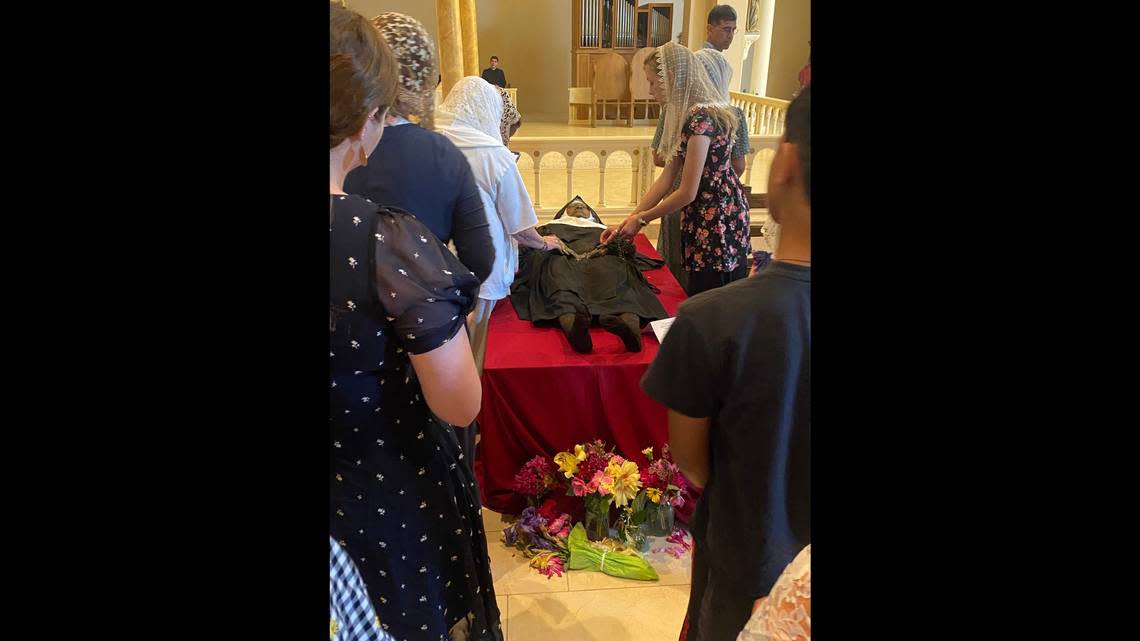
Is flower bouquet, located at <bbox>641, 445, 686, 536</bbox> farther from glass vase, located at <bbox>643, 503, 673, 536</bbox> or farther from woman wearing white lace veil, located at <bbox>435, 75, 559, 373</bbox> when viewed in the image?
woman wearing white lace veil, located at <bbox>435, 75, 559, 373</bbox>

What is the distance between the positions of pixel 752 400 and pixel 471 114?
0.45 metres

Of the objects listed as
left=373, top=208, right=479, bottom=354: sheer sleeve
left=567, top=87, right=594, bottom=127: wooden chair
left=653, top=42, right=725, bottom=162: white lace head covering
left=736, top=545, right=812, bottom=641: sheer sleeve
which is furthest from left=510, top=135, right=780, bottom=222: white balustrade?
left=736, top=545, right=812, bottom=641: sheer sleeve

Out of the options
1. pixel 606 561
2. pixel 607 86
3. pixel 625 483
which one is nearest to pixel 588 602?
pixel 606 561

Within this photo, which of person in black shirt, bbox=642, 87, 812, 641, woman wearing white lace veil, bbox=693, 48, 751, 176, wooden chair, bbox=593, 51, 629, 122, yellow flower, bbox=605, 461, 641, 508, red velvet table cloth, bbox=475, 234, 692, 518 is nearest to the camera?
person in black shirt, bbox=642, 87, 812, 641

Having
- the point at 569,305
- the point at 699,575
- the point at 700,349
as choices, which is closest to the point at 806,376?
the point at 700,349

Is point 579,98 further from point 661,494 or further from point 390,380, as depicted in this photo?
point 390,380

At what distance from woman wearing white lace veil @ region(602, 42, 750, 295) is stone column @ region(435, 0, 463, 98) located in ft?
0.73

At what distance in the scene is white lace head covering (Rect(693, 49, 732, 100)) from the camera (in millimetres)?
583

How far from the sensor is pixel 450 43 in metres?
0.69

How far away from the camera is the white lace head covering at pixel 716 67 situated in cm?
58
